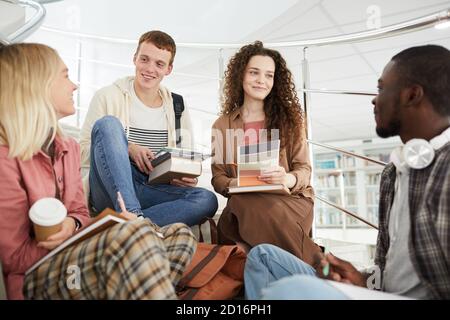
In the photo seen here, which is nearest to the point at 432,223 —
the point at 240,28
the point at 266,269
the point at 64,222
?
the point at 266,269

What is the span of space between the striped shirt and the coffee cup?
865 millimetres

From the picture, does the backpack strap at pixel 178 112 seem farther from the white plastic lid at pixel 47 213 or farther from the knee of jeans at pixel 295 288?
the knee of jeans at pixel 295 288

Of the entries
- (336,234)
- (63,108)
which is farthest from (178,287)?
(336,234)

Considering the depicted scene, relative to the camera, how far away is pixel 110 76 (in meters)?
5.33

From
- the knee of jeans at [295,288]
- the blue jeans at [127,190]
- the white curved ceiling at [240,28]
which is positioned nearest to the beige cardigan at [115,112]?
the blue jeans at [127,190]

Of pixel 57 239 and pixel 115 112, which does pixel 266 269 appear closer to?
pixel 57 239

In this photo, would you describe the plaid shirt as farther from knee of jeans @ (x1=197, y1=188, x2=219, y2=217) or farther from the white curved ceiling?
the white curved ceiling

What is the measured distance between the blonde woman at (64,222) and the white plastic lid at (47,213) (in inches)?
2.5

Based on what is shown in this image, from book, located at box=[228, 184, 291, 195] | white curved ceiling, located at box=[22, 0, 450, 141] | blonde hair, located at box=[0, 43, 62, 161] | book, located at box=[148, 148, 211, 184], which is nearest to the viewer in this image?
blonde hair, located at box=[0, 43, 62, 161]

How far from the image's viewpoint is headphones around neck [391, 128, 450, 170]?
0.81 meters

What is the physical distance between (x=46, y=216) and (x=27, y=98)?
0.31 meters

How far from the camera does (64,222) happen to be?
0.94 m

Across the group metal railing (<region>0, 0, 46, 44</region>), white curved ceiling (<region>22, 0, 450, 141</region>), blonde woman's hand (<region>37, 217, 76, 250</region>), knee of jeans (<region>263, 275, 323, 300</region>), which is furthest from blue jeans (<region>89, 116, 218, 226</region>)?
white curved ceiling (<region>22, 0, 450, 141</region>)

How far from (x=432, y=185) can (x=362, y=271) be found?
0.92ft
